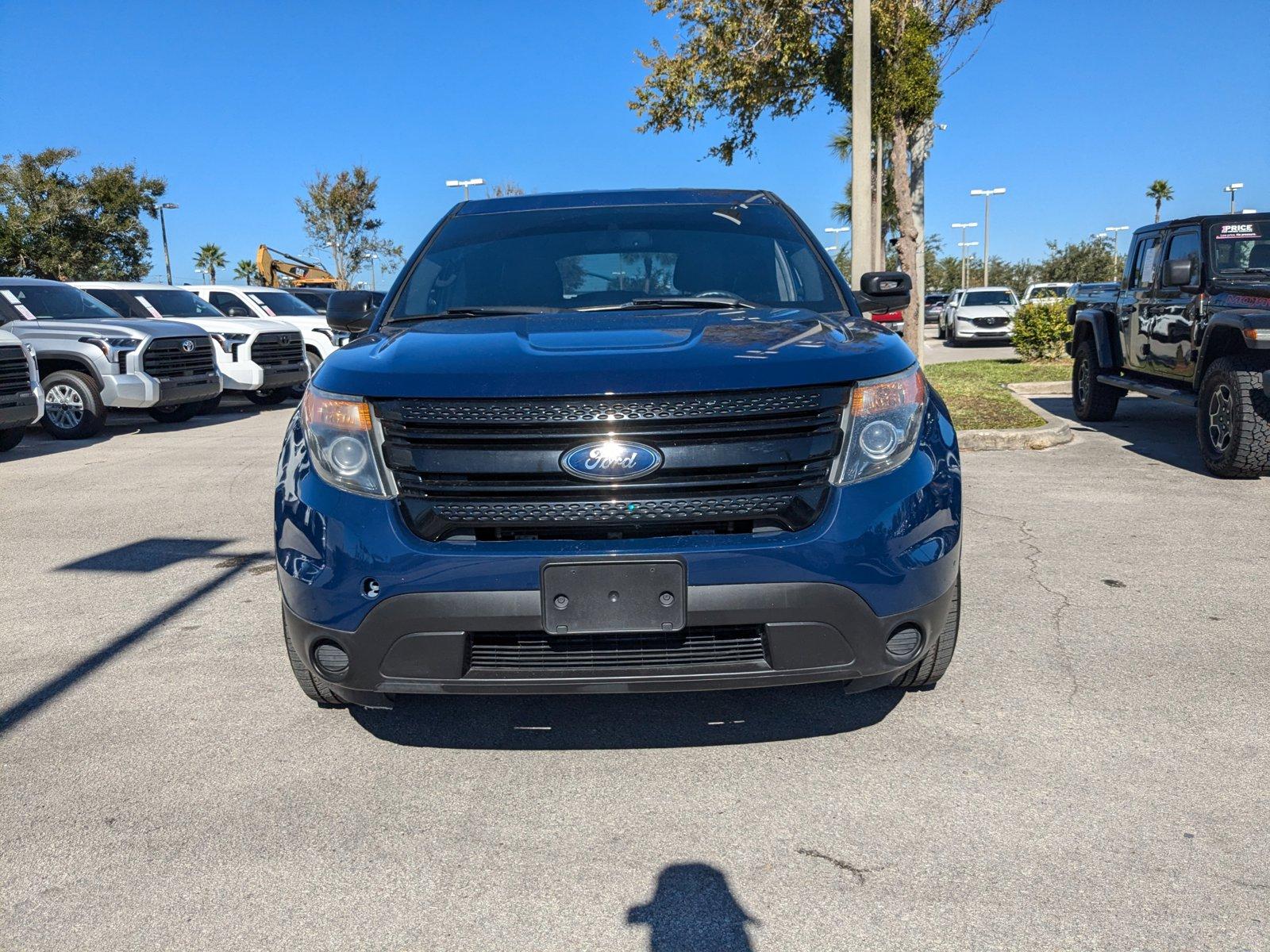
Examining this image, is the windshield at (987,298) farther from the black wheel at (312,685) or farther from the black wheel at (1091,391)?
the black wheel at (312,685)

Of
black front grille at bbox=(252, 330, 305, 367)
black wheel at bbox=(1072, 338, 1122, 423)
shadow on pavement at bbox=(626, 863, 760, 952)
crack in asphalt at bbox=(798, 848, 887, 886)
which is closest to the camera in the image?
shadow on pavement at bbox=(626, 863, 760, 952)

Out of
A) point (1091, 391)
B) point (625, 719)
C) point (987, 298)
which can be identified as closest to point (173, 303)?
point (1091, 391)

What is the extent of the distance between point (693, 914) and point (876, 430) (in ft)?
4.28

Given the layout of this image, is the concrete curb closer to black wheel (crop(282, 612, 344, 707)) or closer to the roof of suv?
the roof of suv

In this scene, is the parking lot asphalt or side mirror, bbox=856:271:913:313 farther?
side mirror, bbox=856:271:913:313

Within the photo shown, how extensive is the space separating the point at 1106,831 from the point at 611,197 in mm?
3099

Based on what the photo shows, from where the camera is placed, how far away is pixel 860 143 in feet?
38.7

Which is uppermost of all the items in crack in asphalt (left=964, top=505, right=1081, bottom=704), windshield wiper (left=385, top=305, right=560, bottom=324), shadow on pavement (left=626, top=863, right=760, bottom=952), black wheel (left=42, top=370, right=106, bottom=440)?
windshield wiper (left=385, top=305, right=560, bottom=324)

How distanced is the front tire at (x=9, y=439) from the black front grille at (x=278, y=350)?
407 centimetres

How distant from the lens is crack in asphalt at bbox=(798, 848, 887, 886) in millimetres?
2602

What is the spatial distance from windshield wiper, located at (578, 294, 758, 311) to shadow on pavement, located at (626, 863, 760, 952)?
1910mm

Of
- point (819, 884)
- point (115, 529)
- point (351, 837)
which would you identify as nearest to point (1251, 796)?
point (819, 884)

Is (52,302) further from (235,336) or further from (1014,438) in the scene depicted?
(1014,438)

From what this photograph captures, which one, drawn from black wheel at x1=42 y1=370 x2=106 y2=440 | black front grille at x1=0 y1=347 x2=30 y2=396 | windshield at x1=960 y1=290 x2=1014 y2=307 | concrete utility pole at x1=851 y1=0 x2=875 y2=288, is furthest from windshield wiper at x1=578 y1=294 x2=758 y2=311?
windshield at x1=960 y1=290 x2=1014 y2=307
